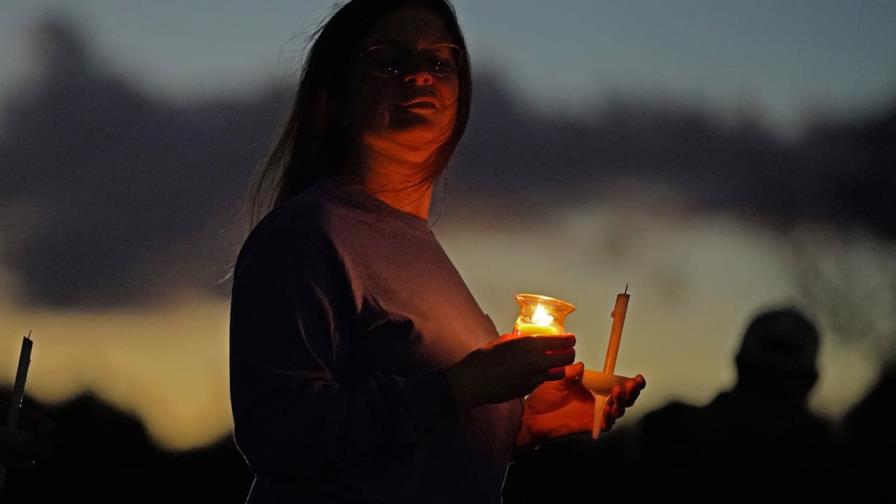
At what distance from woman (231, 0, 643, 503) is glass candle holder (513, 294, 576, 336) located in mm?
85

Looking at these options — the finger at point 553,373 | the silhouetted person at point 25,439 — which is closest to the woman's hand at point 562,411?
the finger at point 553,373

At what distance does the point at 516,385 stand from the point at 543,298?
1.09 ft

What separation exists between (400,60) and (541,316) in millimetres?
573

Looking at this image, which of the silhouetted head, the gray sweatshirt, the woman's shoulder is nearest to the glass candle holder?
the gray sweatshirt

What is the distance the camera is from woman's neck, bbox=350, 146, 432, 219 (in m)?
2.38

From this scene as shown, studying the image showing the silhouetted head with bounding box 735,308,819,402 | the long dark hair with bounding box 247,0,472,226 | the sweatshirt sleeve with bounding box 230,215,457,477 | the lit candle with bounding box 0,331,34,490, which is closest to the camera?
the sweatshirt sleeve with bounding box 230,215,457,477

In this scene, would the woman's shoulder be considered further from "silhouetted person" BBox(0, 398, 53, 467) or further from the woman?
"silhouetted person" BBox(0, 398, 53, 467)

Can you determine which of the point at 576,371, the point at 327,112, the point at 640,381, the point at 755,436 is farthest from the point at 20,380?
the point at 755,436

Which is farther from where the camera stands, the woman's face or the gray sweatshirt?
the woman's face

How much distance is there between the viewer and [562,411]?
97.9 inches

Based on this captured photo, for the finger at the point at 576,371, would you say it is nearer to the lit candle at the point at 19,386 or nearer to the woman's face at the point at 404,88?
the woman's face at the point at 404,88

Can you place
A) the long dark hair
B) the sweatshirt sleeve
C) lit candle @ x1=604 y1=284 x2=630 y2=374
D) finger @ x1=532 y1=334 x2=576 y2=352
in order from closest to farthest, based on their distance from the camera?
the sweatshirt sleeve < finger @ x1=532 y1=334 x2=576 y2=352 < lit candle @ x1=604 y1=284 x2=630 y2=374 < the long dark hair

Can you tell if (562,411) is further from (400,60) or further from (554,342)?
(400,60)

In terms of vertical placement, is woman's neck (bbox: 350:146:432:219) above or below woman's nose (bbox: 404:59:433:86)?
below
